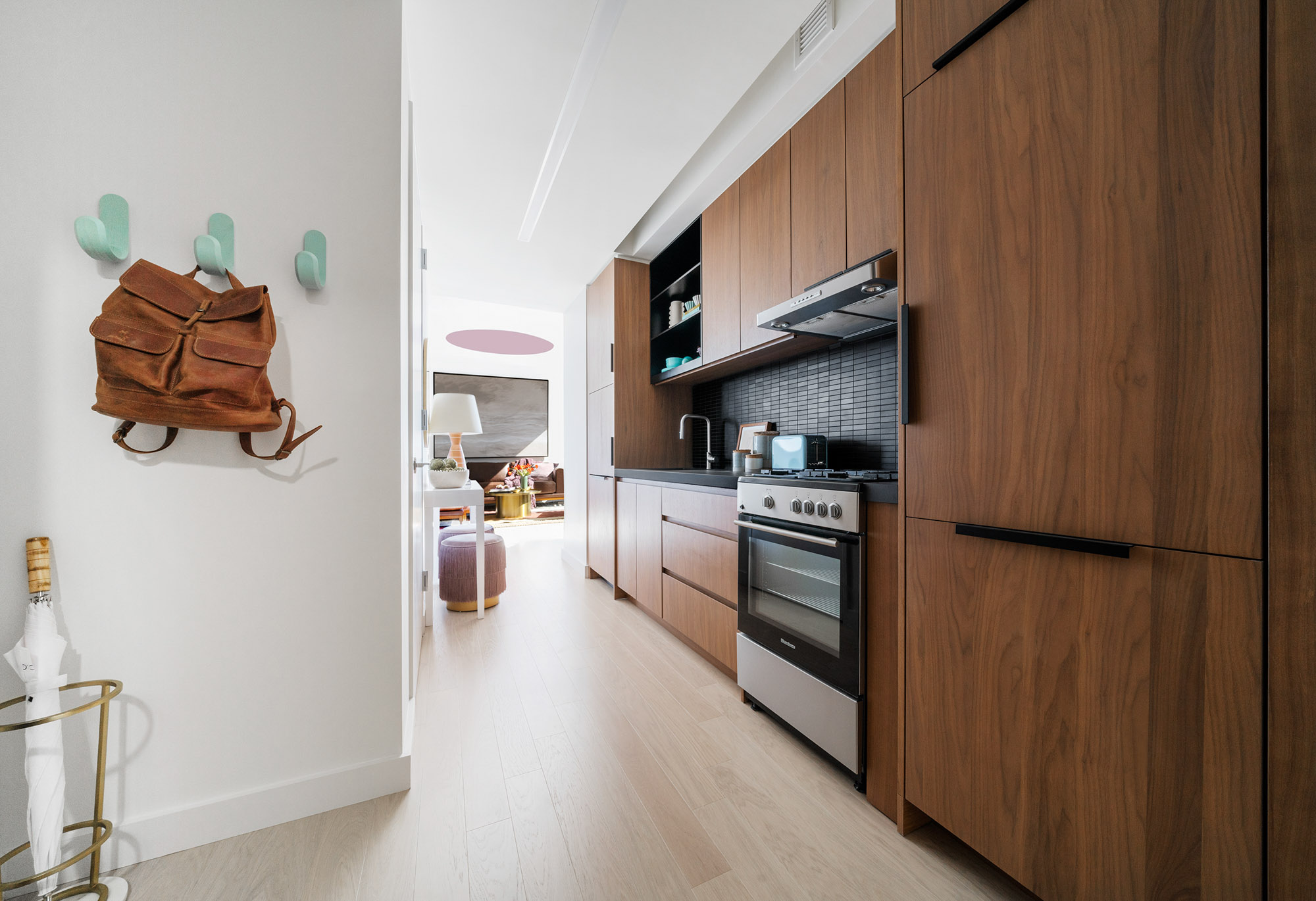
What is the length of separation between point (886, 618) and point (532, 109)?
2.33 m

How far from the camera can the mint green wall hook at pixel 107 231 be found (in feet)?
3.42

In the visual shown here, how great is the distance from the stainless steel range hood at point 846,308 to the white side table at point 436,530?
6.05 ft

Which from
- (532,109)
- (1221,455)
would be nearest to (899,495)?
(1221,455)

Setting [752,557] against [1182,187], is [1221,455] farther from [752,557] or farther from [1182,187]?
[752,557]

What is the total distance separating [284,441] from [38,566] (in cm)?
50

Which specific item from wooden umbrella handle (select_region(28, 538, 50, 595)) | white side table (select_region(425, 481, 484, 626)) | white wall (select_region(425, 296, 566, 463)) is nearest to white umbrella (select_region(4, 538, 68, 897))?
wooden umbrella handle (select_region(28, 538, 50, 595))

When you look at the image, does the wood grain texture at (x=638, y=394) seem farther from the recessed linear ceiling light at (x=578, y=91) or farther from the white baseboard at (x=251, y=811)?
the white baseboard at (x=251, y=811)

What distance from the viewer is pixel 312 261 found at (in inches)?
48.7

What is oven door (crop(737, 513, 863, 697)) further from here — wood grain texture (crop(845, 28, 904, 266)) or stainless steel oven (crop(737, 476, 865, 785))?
wood grain texture (crop(845, 28, 904, 266))

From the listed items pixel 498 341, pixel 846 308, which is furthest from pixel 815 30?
pixel 498 341

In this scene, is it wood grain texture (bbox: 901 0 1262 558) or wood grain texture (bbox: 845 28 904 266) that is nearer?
wood grain texture (bbox: 901 0 1262 558)

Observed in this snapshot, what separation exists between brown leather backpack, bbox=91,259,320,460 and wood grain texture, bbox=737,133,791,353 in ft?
5.84

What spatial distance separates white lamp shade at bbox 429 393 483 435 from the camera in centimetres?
→ 313

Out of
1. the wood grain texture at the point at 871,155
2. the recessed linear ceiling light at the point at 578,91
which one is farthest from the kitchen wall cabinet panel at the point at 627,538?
the wood grain texture at the point at 871,155
